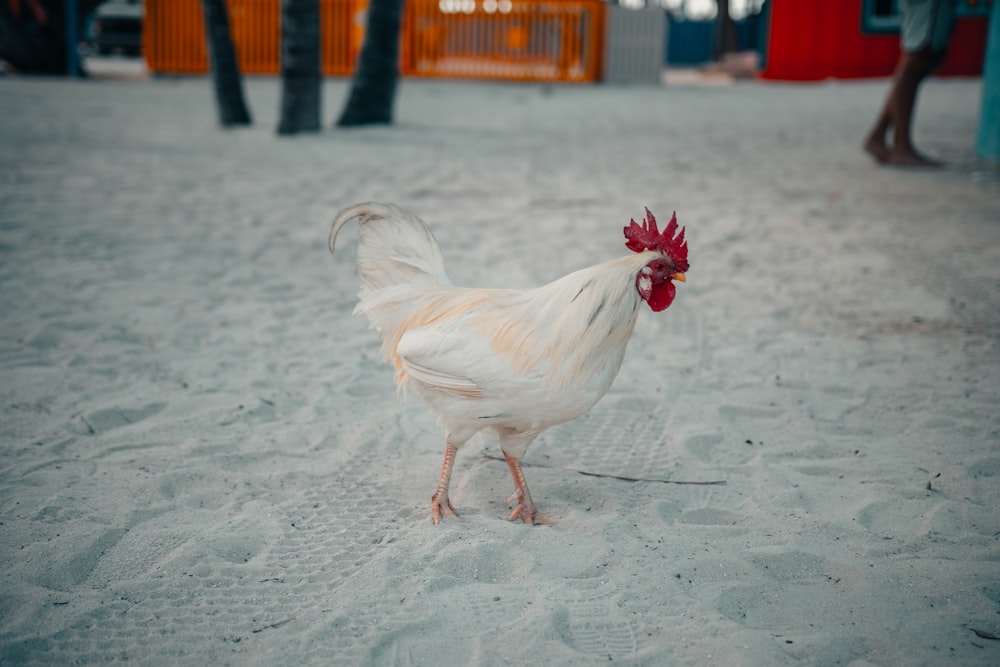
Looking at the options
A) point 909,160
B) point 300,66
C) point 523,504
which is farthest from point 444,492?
point 300,66

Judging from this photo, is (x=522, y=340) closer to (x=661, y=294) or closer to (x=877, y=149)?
(x=661, y=294)

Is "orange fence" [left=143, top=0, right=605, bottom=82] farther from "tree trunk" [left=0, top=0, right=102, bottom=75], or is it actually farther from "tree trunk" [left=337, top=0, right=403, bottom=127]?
"tree trunk" [left=337, top=0, right=403, bottom=127]

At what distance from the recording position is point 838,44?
21.4m

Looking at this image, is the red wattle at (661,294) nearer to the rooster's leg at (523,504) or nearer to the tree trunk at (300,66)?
the rooster's leg at (523,504)

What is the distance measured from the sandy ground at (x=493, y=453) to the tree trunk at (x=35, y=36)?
13.4m

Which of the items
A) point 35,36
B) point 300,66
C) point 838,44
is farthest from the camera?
point 838,44

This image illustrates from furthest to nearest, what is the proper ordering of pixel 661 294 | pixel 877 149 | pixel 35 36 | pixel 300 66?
pixel 35 36
pixel 300 66
pixel 877 149
pixel 661 294

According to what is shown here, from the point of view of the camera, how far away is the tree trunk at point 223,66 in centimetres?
1163

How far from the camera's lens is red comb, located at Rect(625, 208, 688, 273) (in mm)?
2809

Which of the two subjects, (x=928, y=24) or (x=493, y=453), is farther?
(x=928, y=24)

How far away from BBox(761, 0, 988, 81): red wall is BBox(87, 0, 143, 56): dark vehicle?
61.3 feet

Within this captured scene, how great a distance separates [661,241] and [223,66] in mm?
10756

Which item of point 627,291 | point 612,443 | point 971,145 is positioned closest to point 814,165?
point 971,145

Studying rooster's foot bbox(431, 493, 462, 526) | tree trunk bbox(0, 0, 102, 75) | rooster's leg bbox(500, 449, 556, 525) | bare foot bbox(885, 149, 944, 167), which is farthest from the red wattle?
tree trunk bbox(0, 0, 102, 75)
